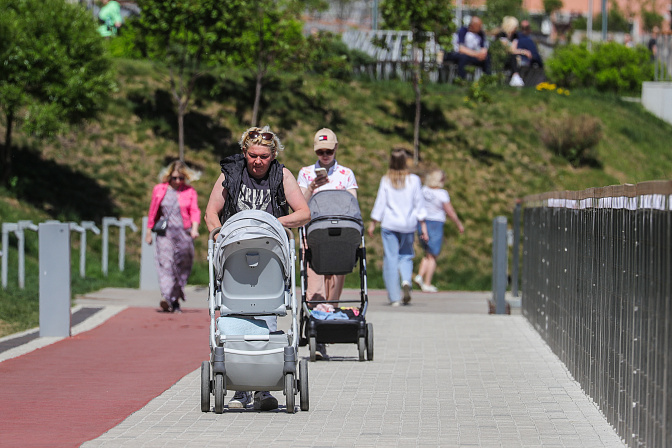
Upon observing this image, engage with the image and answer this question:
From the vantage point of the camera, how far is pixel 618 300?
7.13 meters

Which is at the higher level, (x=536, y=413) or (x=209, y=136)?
(x=209, y=136)

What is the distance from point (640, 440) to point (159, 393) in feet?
11.9

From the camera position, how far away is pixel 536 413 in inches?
309

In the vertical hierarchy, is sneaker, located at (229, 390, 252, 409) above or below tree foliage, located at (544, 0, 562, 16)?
below

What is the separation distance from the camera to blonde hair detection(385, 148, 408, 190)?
15.7 meters

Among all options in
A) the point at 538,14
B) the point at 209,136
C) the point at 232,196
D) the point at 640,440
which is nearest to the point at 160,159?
the point at 209,136

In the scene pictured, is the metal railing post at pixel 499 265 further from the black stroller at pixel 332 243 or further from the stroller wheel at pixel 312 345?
the stroller wheel at pixel 312 345

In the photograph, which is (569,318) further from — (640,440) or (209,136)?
(209,136)

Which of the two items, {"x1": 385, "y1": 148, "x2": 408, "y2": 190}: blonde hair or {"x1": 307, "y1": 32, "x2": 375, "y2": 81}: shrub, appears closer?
{"x1": 385, "y1": 148, "x2": 408, "y2": 190}: blonde hair

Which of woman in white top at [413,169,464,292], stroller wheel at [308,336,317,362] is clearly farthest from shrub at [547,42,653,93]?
stroller wheel at [308,336,317,362]

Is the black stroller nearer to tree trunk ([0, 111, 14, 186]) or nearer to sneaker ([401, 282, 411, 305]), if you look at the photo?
sneaker ([401, 282, 411, 305])

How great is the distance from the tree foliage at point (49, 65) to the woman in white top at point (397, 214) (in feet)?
28.1

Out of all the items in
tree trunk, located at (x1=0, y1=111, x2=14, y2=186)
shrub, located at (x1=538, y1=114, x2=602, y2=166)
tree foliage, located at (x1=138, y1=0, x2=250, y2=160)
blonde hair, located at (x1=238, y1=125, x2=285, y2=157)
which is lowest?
blonde hair, located at (x1=238, y1=125, x2=285, y2=157)

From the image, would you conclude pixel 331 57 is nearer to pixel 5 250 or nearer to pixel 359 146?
pixel 359 146
